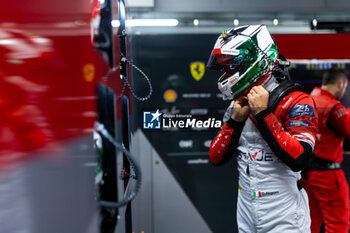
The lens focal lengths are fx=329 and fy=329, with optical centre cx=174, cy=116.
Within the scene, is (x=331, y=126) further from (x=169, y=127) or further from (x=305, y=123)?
(x=169, y=127)

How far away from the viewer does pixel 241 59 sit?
107 cm

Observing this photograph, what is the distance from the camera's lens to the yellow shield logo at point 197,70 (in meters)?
1.42

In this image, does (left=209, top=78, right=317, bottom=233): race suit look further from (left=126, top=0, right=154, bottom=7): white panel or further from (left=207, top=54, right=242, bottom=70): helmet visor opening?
(left=126, top=0, right=154, bottom=7): white panel

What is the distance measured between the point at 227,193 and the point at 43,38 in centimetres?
173

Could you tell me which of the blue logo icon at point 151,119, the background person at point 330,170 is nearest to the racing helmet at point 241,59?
the blue logo icon at point 151,119

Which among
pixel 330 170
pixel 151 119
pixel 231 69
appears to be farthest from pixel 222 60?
pixel 330 170

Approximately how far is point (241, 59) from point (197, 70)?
0.40 m

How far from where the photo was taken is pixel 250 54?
3.54 ft

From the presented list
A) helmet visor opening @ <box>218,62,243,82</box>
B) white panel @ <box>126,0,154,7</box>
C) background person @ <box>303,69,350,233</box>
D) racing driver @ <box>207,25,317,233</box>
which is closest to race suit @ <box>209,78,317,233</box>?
racing driver @ <box>207,25,317,233</box>

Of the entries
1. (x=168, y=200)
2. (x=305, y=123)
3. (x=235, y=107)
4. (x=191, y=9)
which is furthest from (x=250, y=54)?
(x=168, y=200)

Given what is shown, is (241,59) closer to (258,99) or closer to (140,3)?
(258,99)

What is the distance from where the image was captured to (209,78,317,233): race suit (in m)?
1.03

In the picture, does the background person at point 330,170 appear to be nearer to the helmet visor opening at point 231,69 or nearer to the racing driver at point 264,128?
the racing driver at point 264,128

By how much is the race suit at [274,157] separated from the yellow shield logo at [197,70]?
32 centimetres
